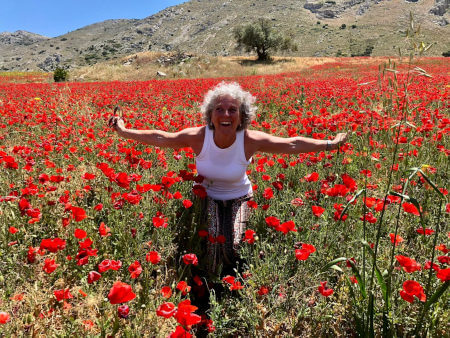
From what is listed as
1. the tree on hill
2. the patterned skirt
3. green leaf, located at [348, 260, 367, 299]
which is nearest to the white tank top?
the patterned skirt

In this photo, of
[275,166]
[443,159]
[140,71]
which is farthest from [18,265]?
[140,71]

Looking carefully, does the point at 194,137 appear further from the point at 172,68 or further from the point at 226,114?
the point at 172,68

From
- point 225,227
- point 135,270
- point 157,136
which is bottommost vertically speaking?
point 225,227

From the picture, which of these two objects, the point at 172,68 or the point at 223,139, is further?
the point at 172,68

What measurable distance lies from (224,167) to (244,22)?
108 meters

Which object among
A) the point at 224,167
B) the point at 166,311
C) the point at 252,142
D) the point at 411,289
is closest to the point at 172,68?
the point at 252,142

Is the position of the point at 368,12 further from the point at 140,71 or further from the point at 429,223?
the point at 429,223

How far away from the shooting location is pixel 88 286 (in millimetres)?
2135

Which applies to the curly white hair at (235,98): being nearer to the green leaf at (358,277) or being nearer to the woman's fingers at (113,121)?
the woman's fingers at (113,121)

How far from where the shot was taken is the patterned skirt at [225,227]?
251 cm

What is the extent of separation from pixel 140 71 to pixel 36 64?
9922 centimetres

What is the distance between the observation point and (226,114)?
2.78 m

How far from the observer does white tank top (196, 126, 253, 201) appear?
2885 mm

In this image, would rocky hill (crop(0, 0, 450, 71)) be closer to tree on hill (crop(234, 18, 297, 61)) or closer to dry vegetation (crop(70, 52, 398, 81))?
tree on hill (crop(234, 18, 297, 61))
